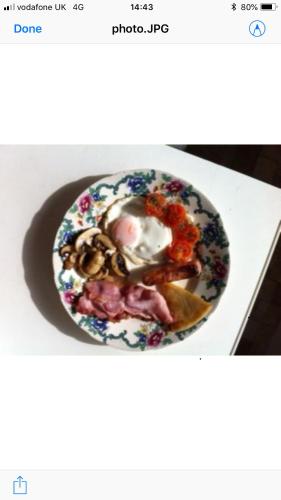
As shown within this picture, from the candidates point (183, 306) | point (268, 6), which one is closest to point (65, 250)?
point (183, 306)

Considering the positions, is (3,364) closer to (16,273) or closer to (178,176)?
(16,273)

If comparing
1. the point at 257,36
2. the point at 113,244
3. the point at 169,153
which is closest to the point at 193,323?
the point at 113,244

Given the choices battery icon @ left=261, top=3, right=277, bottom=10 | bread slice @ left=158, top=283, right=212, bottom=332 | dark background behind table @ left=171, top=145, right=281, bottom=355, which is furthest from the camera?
dark background behind table @ left=171, top=145, right=281, bottom=355

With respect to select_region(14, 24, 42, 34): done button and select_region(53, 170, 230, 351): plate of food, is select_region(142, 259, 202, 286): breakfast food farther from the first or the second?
select_region(14, 24, 42, 34): done button

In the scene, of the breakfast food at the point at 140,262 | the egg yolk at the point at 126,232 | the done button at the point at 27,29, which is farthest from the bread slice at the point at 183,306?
the done button at the point at 27,29

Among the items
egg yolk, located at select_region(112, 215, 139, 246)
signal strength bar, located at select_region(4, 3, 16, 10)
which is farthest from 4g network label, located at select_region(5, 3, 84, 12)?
egg yolk, located at select_region(112, 215, 139, 246)
